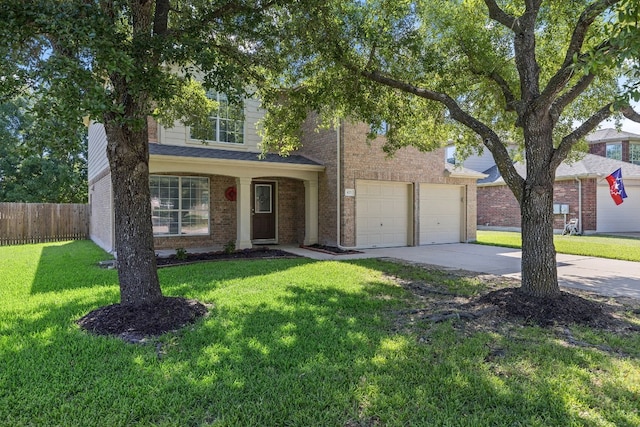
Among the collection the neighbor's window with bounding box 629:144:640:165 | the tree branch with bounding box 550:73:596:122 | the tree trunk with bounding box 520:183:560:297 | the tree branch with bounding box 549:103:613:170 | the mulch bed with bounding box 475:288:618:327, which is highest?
the neighbor's window with bounding box 629:144:640:165

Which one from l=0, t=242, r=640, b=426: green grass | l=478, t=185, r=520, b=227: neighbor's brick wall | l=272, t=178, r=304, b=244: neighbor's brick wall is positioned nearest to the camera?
l=0, t=242, r=640, b=426: green grass

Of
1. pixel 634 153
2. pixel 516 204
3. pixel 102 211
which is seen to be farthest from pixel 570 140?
pixel 634 153

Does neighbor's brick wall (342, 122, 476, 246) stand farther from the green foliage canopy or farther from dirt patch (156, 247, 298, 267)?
the green foliage canopy

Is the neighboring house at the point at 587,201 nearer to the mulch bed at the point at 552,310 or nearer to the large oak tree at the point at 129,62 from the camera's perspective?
the mulch bed at the point at 552,310

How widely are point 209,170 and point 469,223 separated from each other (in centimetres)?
1022

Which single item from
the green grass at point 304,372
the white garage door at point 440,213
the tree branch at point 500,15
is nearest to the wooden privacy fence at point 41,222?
the green grass at point 304,372

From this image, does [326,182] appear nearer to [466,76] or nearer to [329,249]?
[329,249]

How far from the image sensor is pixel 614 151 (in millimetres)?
24766

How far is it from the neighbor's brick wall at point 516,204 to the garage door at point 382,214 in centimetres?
971

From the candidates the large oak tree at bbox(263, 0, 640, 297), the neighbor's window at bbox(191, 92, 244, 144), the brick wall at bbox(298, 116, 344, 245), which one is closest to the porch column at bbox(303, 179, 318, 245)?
the brick wall at bbox(298, 116, 344, 245)

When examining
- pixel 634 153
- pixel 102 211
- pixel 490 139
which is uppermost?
pixel 634 153

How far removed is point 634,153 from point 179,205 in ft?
91.5

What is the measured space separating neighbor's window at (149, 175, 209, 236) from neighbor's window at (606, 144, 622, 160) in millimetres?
25901

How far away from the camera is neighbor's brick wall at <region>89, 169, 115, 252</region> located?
443 inches
